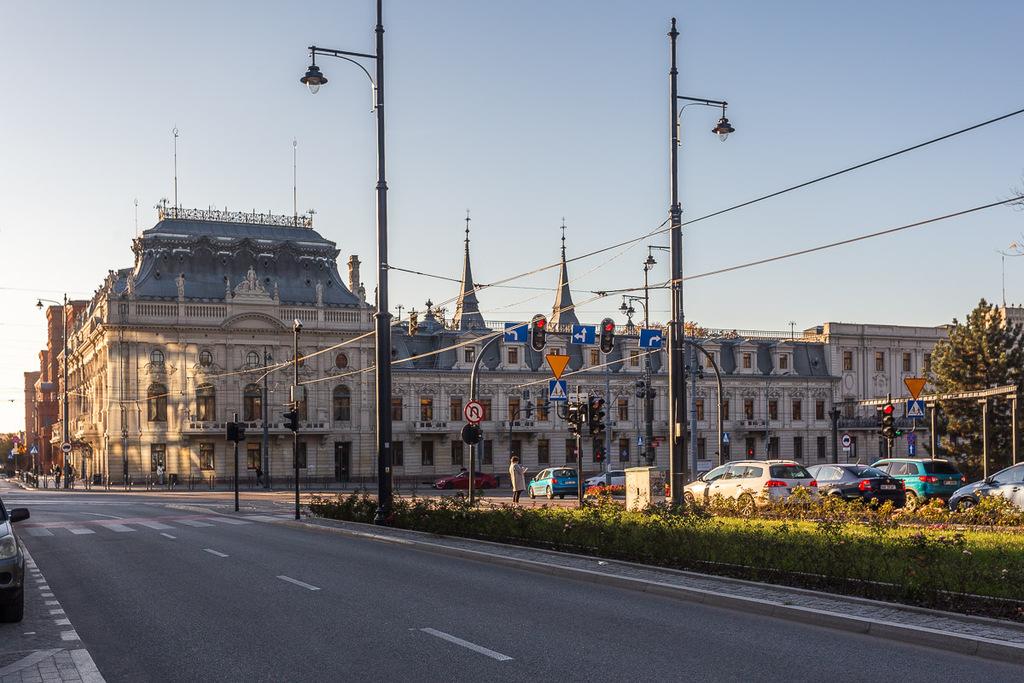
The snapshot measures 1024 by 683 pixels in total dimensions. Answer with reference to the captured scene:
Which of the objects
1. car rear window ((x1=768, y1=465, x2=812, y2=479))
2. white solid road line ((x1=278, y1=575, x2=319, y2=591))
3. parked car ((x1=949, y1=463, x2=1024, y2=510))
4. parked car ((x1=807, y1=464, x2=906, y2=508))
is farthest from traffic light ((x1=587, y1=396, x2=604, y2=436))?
white solid road line ((x1=278, y1=575, x2=319, y2=591))

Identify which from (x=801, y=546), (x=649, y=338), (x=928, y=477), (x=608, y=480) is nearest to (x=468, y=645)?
(x=801, y=546)

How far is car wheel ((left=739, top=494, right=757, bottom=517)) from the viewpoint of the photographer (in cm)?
2623

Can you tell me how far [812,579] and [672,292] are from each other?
451 inches

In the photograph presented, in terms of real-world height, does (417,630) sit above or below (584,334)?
below

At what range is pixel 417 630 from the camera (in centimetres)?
1180

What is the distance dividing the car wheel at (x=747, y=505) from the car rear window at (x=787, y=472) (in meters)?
3.10

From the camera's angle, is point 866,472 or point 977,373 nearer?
point 866,472

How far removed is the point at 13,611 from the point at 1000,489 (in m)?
21.5

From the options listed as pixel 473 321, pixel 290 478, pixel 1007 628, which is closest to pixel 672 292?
pixel 1007 628

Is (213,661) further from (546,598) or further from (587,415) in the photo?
(587,415)

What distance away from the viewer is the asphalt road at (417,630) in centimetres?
977

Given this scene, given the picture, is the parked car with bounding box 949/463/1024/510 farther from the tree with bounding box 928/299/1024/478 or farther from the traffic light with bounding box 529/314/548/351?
the tree with bounding box 928/299/1024/478

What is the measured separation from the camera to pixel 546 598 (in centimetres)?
1431

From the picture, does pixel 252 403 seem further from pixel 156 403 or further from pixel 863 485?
pixel 863 485
